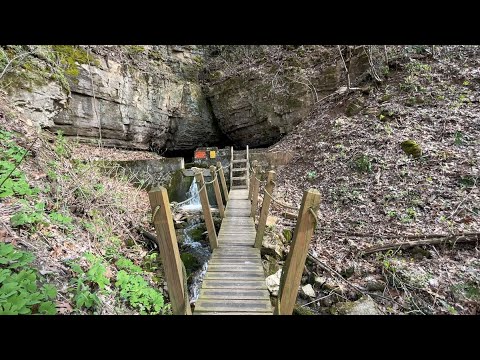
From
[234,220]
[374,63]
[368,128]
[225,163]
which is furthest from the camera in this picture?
[225,163]

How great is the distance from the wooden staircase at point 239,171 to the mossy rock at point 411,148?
558cm

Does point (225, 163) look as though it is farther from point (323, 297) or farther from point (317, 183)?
point (323, 297)

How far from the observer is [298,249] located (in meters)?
2.21

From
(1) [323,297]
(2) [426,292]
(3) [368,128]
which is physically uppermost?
(3) [368,128]

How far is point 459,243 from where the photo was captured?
4.20 m

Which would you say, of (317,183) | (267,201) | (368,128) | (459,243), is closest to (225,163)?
(317,183)

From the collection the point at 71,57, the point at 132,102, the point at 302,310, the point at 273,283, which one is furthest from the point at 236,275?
the point at 132,102

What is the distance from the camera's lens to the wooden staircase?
10.3 metres

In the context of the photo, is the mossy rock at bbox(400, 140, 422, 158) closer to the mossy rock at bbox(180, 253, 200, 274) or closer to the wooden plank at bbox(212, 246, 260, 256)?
the wooden plank at bbox(212, 246, 260, 256)

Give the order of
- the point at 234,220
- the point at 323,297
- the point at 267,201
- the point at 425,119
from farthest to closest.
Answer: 1. the point at 425,119
2. the point at 234,220
3. the point at 267,201
4. the point at 323,297

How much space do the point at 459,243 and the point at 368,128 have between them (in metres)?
4.64

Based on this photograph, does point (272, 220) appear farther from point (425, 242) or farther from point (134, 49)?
point (134, 49)

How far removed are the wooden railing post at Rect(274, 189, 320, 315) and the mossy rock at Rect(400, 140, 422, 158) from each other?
5.79 meters
